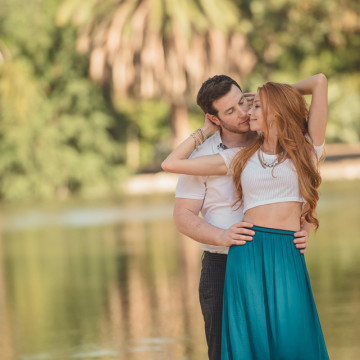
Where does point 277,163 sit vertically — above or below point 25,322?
above

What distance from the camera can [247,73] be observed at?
35.1 m

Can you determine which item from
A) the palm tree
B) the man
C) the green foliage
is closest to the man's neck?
the man

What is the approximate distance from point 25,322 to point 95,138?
22743 mm

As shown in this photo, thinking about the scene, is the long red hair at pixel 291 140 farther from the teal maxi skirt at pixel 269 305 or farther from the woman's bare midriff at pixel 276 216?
the teal maxi skirt at pixel 269 305

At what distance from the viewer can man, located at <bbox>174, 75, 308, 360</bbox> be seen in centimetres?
405

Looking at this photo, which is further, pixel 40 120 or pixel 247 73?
pixel 247 73

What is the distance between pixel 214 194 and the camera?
13.5ft

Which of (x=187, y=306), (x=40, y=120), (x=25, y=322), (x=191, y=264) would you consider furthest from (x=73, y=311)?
(x=40, y=120)

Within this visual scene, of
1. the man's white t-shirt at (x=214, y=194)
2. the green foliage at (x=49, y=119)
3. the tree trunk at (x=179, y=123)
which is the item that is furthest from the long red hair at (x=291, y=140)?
the tree trunk at (x=179, y=123)

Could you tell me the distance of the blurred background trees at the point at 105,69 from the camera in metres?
29.1

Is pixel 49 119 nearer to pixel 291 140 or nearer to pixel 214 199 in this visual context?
pixel 214 199

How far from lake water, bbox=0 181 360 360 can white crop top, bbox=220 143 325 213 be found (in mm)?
2861

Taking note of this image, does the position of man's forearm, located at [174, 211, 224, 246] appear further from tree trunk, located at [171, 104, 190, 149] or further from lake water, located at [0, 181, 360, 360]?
tree trunk, located at [171, 104, 190, 149]

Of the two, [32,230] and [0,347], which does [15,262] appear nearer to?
[32,230]
